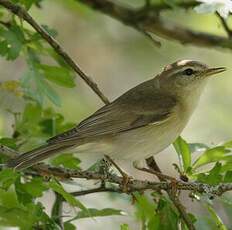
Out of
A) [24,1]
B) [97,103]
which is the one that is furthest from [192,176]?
[97,103]

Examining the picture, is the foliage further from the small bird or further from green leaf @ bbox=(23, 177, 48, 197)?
the small bird

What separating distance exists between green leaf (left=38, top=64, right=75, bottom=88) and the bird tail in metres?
0.38

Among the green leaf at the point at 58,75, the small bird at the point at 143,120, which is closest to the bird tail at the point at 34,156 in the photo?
the small bird at the point at 143,120

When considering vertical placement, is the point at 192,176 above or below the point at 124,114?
below

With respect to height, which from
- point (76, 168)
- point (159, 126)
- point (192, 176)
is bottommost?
point (192, 176)

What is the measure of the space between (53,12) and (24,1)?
3471mm

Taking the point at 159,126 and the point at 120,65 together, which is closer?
the point at 159,126

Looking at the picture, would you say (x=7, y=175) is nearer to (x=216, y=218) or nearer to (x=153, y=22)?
(x=216, y=218)

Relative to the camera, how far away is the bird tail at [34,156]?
3.64m

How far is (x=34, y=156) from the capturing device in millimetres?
3836

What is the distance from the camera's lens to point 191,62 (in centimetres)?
516

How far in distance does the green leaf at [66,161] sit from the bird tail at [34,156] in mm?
59

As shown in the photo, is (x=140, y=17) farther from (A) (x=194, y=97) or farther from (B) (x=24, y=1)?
(B) (x=24, y=1)

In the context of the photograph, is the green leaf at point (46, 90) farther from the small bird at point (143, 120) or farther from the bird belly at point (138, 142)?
the bird belly at point (138, 142)
